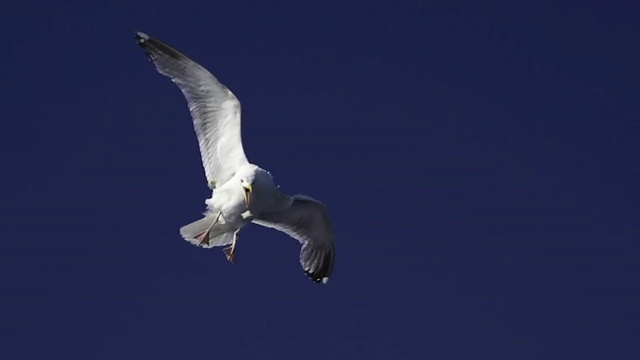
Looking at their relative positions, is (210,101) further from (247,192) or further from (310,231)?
(310,231)

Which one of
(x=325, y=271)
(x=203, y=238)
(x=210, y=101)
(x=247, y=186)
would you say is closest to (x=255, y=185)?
(x=247, y=186)

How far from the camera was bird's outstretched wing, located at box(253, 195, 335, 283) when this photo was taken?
656 inches

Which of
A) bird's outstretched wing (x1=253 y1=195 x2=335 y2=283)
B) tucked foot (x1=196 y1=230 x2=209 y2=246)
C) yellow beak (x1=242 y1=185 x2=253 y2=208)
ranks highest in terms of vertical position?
bird's outstretched wing (x1=253 y1=195 x2=335 y2=283)

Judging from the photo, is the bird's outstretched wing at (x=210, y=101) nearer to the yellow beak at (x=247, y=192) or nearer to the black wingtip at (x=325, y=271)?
the yellow beak at (x=247, y=192)

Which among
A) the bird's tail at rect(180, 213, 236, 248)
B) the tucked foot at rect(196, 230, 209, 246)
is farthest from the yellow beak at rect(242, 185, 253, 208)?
the tucked foot at rect(196, 230, 209, 246)

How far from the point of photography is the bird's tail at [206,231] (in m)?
15.7

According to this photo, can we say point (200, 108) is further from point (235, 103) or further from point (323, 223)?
point (323, 223)

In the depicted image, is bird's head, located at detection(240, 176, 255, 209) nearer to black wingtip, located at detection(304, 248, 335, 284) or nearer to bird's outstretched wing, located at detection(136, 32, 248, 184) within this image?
bird's outstretched wing, located at detection(136, 32, 248, 184)

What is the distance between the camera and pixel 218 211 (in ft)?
50.8

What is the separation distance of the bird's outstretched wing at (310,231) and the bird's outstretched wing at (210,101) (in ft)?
3.67

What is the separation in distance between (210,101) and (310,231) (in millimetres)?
2334

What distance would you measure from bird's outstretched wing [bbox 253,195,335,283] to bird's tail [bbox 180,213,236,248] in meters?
0.74

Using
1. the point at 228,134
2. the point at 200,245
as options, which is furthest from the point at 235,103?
the point at 200,245

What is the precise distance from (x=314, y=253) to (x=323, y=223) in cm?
50
